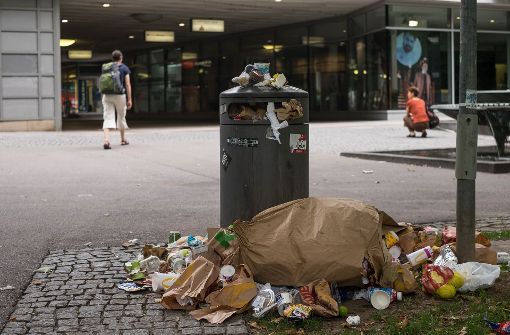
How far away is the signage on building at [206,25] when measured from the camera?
3060 centimetres

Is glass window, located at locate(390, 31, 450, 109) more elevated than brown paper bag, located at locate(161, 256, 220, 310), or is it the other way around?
glass window, located at locate(390, 31, 450, 109)

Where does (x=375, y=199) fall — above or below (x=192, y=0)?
below

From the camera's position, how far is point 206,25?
102 ft

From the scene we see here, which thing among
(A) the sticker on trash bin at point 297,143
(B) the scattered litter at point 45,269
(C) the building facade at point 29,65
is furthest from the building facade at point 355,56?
(A) the sticker on trash bin at point 297,143

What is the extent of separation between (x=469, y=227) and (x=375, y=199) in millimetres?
3988

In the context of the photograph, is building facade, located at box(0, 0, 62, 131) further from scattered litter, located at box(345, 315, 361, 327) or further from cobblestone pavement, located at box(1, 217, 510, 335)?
scattered litter, located at box(345, 315, 361, 327)

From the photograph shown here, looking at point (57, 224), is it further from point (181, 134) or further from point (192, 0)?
point (192, 0)

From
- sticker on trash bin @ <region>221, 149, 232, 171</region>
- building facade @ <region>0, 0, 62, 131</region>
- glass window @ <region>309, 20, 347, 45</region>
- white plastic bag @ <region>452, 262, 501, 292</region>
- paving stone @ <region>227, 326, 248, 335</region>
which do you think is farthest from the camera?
glass window @ <region>309, 20, 347, 45</region>

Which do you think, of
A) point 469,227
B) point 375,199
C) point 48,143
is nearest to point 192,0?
point 48,143

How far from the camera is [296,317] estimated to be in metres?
3.99

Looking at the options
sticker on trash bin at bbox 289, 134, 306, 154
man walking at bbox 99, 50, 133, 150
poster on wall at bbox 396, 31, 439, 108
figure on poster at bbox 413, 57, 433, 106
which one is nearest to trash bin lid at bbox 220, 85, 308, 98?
sticker on trash bin at bbox 289, 134, 306, 154

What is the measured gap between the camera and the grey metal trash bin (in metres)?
5.16

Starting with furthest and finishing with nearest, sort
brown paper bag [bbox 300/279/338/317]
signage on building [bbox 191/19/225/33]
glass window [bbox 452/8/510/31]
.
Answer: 1. glass window [bbox 452/8/510/31]
2. signage on building [bbox 191/19/225/33]
3. brown paper bag [bbox 300/279/338/317]

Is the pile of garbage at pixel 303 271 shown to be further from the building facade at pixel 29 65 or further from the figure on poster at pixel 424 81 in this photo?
the figure on poster at pixel 424 81
